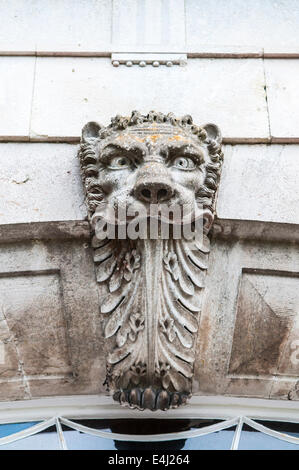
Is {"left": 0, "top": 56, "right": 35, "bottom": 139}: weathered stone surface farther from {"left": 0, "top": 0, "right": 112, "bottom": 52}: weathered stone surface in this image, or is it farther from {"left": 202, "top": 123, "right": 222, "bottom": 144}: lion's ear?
{"left": 202, "top": 123, "right": 222, "bottom": 144}: lion's ear

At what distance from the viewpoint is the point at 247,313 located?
8.01 ft

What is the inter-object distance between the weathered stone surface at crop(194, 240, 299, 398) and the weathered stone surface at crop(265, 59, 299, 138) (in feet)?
1.72

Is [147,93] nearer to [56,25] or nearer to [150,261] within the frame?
[56,25]

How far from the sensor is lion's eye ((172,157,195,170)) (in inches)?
90.1

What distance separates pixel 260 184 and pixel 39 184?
90 cm

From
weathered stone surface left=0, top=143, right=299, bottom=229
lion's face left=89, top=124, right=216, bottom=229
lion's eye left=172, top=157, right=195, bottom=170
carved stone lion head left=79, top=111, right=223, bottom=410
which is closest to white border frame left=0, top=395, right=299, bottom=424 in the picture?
carved stone lion head left=79, top=111, right=223, bottom=410

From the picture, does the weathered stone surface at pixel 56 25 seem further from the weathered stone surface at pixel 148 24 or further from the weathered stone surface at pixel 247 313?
the weathered stone surface at pixel 247 313

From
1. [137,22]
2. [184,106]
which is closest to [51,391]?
[184,106]

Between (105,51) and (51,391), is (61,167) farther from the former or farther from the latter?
(51,391)

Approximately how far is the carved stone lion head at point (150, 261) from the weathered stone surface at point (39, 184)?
0.11m

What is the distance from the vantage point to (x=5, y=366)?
2.44m

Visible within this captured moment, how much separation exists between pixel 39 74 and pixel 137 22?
55cm

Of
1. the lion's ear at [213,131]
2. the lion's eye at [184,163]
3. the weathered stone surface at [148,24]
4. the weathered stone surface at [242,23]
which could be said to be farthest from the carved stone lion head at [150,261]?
the weathered stone surface at [242,23]

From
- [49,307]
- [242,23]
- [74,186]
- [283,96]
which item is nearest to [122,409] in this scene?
[49,307]
